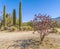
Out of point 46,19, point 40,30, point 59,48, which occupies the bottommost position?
point 59,48

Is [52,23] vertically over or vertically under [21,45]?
over

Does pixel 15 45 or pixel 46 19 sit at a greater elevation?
pixel 46 19

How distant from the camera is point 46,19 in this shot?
37.9ft

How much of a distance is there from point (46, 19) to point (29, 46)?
245 centimetres

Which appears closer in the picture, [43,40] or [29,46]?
[29,46]

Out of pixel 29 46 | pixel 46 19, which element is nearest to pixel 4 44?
pixel 29 46

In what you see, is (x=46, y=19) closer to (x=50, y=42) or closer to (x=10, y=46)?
(x=50, y=42)

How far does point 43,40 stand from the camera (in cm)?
1186

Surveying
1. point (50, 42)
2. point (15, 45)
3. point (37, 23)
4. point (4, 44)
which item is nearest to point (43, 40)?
point (50, 42)

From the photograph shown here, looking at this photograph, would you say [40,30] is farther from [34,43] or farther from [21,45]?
[21,45]

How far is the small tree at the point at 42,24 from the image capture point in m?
11.4

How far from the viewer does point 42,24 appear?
11.4 metres

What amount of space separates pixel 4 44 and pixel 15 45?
87 cm

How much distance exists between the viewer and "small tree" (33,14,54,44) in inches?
449
